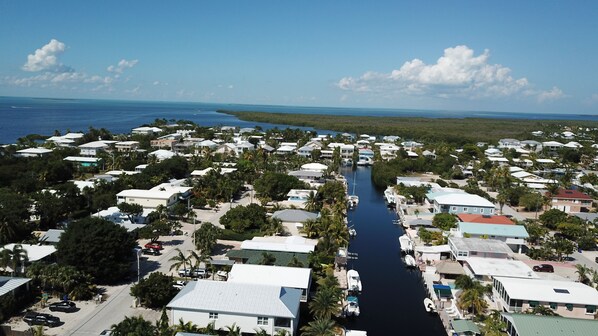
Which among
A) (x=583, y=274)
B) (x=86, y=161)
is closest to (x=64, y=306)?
(x=583, y=274)

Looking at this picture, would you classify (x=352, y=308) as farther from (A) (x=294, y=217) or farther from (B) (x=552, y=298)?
(A) (x=294, y=217)

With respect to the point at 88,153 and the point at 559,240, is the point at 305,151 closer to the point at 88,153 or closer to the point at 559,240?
the point at 88,153

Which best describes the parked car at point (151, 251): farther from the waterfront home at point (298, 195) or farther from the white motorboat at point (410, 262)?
the waterfront home at point (298, 195)

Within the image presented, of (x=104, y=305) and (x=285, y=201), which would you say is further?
(x=285, y=201)

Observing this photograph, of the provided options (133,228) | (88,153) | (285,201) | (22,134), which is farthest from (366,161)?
(22,134)

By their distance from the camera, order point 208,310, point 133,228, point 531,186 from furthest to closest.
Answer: point 531,186 → point 133,228 → point 208,310

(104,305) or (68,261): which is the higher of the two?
(68,261)

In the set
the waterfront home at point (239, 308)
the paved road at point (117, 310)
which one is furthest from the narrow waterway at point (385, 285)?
the paved road at point (117, 310)
